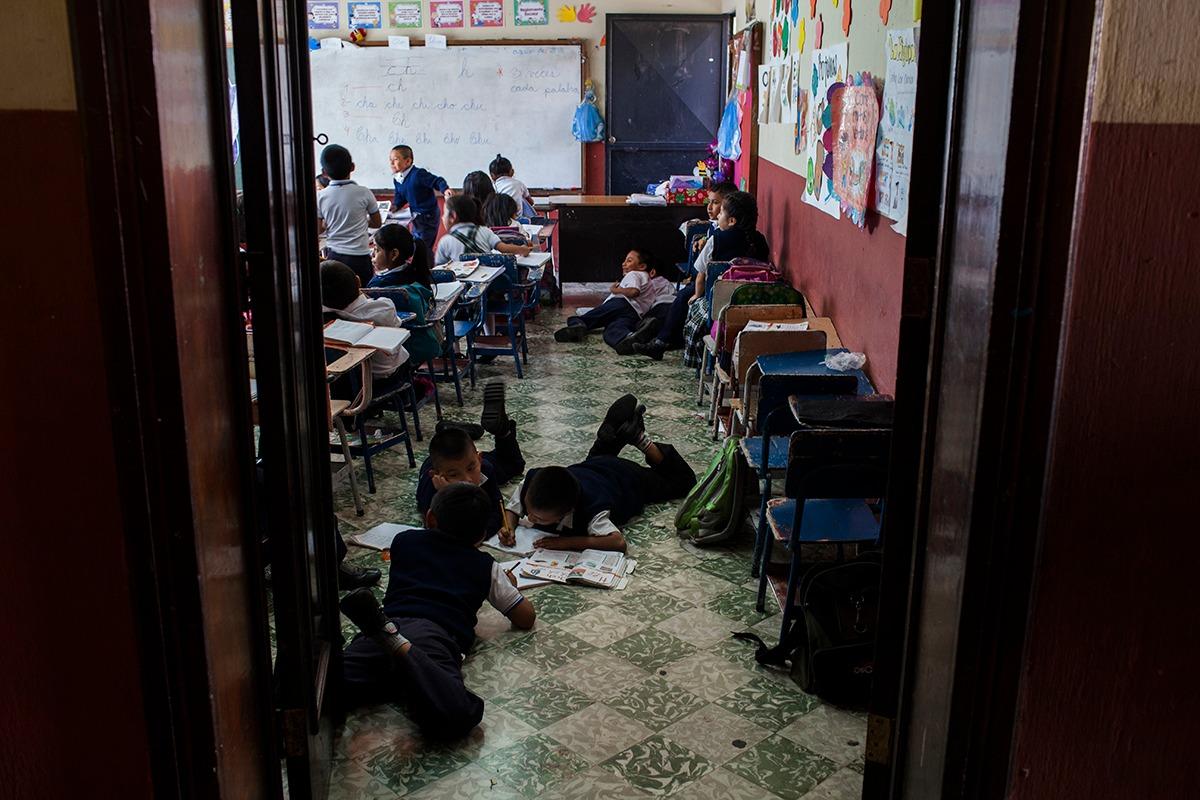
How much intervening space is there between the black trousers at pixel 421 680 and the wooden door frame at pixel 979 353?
3.89 feet

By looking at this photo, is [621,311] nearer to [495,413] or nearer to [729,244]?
[729,244]

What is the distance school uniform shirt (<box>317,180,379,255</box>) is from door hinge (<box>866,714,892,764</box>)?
459cm

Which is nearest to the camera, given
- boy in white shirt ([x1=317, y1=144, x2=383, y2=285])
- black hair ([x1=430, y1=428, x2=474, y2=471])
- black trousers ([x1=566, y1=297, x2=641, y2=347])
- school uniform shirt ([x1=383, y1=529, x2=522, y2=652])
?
school uniform shirt ([x1=383, y1=529, x2=522, y2=652])

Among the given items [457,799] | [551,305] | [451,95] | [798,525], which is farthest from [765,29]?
[457,799]

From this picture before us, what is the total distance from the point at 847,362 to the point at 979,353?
2556mm

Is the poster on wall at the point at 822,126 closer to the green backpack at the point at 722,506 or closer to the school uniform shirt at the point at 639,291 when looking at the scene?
the green backpack at the point at 722,506

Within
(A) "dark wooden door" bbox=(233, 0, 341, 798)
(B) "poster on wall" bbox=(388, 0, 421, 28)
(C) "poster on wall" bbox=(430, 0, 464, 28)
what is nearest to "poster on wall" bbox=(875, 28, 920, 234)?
(A) "dark wooden door" bbox=(233, 0, 341, 798)

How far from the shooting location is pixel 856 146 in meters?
4.25

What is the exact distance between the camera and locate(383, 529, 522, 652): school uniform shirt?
3.09 metres

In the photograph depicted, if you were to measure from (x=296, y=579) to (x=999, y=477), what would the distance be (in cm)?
131

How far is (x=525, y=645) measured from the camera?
3.23m

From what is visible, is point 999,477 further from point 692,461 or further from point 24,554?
point 692,461

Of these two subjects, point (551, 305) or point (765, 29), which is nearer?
point (765, 29)

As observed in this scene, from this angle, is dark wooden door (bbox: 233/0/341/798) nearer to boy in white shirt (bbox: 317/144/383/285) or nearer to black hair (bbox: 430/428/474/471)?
black hair (bbox: 430/428/474/471)
